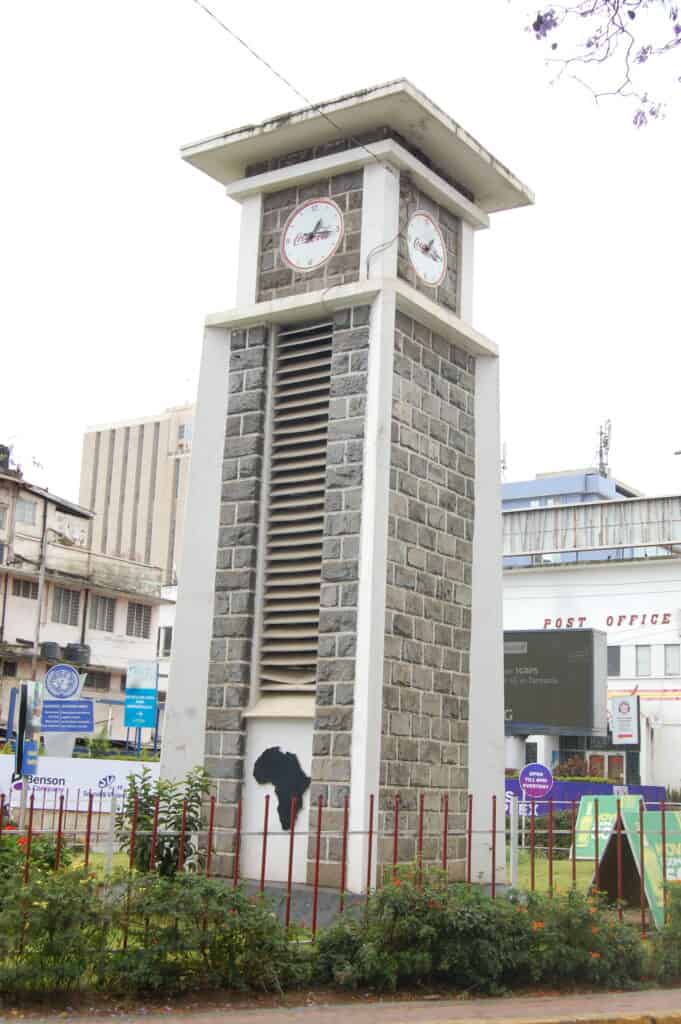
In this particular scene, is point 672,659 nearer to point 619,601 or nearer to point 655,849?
point 619,601

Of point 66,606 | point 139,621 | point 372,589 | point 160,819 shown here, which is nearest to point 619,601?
point 139,621

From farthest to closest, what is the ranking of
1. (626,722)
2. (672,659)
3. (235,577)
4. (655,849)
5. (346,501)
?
(672,659)
(626,722)
(235,577)
(346,501)
(655,849)

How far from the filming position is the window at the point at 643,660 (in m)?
51.7

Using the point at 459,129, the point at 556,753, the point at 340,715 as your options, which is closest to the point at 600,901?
the point at 340,715

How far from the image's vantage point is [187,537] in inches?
530

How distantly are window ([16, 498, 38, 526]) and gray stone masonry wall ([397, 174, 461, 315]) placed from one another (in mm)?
43637

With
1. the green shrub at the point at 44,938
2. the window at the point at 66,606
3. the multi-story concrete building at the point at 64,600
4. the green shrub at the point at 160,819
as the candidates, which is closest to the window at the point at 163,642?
the multi-story concrete building at the point at 64,600

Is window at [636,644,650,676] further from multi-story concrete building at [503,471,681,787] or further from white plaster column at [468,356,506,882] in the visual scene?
white plaster column at [468,356,506,882]

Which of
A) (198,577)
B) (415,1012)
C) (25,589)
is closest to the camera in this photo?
(415,1012)

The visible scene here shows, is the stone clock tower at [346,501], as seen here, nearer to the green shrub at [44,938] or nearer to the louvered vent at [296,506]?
the louvered vent at [296,506]

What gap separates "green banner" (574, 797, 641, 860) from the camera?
44.0 feet

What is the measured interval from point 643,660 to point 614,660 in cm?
128

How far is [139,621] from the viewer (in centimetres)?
6056

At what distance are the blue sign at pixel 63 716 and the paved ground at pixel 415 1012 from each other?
11586 mm
